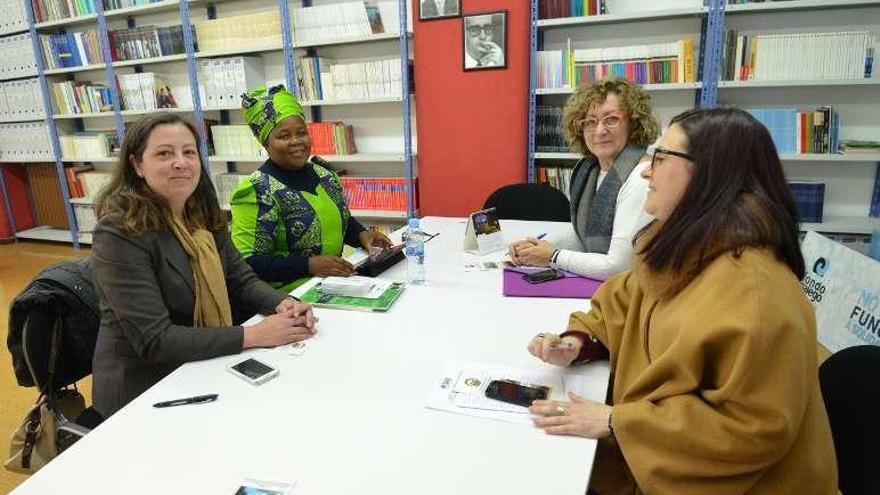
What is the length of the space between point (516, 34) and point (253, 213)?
221 cm

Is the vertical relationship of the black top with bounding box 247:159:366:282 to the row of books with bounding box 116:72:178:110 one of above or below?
below

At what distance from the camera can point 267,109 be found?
2.11 metres

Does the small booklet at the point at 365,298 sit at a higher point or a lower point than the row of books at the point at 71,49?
lower

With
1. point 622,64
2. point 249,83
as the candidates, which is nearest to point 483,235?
point 622,64

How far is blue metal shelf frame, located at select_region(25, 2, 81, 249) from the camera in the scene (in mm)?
4840

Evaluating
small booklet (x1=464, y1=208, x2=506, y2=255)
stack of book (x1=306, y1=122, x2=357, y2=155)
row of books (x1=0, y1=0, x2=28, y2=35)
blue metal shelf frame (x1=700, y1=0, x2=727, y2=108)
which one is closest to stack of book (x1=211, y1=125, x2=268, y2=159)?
stack of book (x1=306, y1=122, x2=357, y2=155)

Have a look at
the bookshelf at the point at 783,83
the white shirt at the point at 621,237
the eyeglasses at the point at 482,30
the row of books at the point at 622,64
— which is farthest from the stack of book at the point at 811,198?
the eyeglasses at the point at 482,30

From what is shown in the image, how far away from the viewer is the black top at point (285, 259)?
6.49ft

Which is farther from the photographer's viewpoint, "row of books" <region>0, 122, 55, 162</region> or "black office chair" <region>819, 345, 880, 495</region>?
"row of books" <region>0, 122, 55, 162</region>

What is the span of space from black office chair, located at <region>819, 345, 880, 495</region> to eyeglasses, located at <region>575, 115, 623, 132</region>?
44.9 inches

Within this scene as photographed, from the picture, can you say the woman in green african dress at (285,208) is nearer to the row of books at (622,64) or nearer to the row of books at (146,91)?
the row of books at (622,64)

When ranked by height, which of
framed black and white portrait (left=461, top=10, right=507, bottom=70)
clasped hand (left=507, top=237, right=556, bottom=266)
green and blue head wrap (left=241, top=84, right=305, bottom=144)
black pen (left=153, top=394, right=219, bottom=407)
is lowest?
black pen (left=153, top=394, right=219, bottom=407)

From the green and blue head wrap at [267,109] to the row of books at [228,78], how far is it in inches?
87.5

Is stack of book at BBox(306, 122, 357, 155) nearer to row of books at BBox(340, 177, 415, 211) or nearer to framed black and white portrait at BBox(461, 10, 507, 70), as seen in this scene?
row of books at BBox(340, 177, 415, 211)
